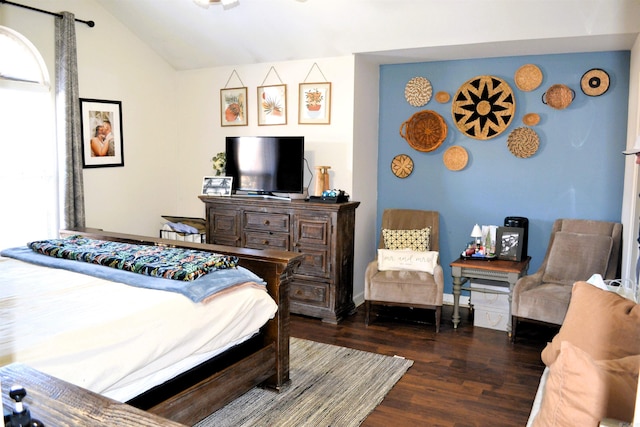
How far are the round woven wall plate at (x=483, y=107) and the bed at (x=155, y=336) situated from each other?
253 cm

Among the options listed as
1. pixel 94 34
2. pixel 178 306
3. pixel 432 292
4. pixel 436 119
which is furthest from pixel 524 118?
pixel 94 34

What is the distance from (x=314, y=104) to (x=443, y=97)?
1.21 meters

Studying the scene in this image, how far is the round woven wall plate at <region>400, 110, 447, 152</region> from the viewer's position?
Result: 192 inches

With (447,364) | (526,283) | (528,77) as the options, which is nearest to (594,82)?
(528,77)

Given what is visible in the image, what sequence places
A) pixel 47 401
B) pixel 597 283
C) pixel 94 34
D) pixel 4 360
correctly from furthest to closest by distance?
pixel 94 34
pixel 597 283
pixel 4 360
pixel 47 401

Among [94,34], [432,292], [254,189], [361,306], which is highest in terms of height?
[94,34]

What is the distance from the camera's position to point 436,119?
489 centimetres

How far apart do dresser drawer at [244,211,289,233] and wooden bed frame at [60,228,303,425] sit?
4.65ft

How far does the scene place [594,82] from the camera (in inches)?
169

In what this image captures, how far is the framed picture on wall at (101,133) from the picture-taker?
190 inches

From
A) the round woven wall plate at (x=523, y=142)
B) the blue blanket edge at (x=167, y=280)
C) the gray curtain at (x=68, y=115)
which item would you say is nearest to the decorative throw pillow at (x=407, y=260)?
the round woven wall plate at (x=523, y=142)

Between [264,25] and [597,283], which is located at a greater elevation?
[264,25]

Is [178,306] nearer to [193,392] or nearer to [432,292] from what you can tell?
[193,392]

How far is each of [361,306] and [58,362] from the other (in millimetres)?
3469
